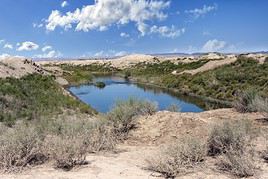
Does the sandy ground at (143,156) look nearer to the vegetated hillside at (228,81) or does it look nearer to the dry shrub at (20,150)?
the dry shrub at (20,150)

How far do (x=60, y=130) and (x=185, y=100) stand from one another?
1203 inches

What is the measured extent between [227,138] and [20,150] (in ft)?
17.6

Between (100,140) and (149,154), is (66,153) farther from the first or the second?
(149,154)

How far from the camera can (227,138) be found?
1063 cm

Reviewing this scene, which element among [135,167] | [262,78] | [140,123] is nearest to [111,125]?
[140,123]

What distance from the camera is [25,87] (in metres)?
30.4

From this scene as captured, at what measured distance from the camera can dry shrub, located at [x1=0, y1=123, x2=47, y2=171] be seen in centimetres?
960

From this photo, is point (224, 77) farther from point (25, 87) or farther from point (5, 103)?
point (5, 103)

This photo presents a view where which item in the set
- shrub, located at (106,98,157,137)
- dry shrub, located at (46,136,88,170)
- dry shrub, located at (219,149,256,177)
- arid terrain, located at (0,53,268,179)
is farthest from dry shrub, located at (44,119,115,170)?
dry shrub, located at (219,149,256,177)

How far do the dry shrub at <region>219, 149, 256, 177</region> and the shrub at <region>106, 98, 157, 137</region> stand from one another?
4946mm

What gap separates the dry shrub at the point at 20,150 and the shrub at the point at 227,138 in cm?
453

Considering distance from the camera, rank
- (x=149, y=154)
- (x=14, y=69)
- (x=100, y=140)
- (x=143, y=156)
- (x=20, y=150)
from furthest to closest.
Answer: (x=14, y=69) < (x=100, y=140) < (x=149, y=154) < (x=143, y=156) < (x=20, y=150)

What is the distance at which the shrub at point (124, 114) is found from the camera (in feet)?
47.0

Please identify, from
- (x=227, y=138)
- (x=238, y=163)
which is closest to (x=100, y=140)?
(x=227, y=138)
